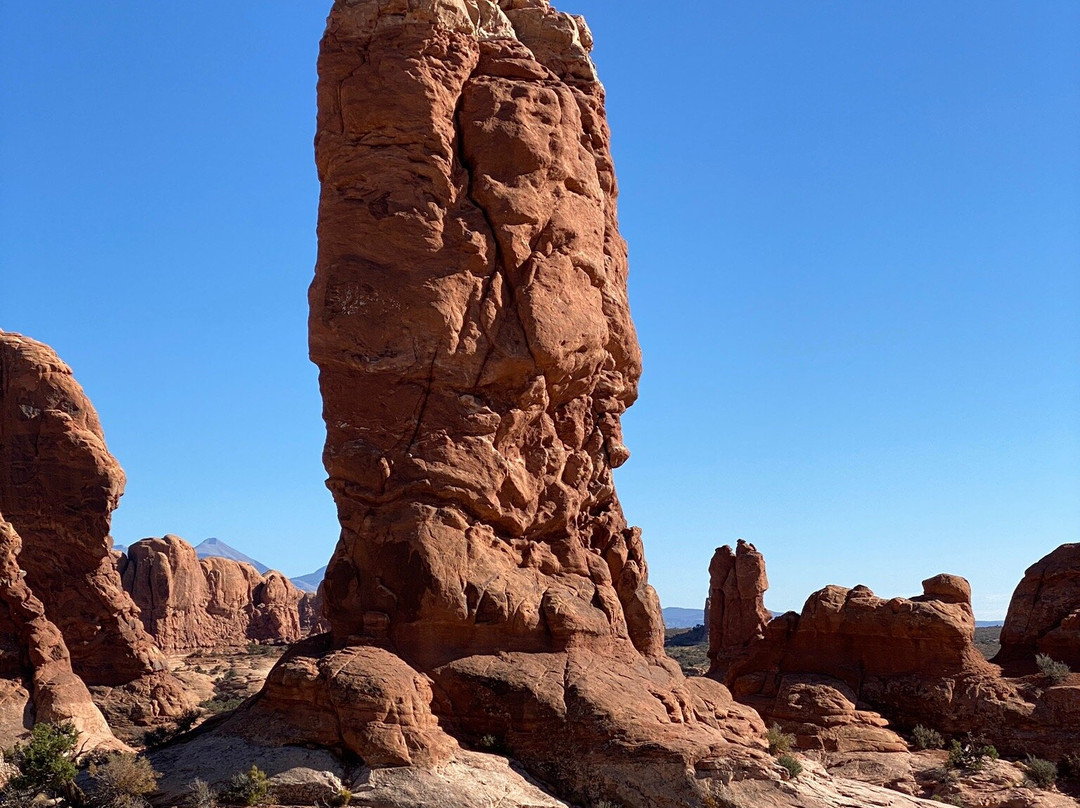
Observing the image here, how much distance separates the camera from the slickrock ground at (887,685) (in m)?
24.7

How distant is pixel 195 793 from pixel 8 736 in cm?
869

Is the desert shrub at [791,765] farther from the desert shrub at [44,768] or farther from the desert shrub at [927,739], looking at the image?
the desert shrub at [44,768]

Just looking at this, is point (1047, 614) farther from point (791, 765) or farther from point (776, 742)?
point (791, 765)

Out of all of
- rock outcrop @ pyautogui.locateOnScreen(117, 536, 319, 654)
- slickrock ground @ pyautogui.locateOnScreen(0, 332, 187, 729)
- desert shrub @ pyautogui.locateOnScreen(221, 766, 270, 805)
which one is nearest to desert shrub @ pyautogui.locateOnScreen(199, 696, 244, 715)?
slickrock ground @ pyautogui.locateOnScreen(0, 332, 187, 729)

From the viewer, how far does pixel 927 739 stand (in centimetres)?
2527

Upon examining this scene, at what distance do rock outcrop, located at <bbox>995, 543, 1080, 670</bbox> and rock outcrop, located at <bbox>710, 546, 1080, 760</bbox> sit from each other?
1.98 metres

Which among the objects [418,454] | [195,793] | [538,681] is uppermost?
[418,454]

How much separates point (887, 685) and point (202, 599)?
1742 inches

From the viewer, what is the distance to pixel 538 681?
16922mm

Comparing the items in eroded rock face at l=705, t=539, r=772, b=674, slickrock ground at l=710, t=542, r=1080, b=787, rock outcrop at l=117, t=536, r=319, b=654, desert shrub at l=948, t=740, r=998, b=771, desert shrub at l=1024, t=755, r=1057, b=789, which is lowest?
desert shrub at l=1024, t=755, r=1057, b=789

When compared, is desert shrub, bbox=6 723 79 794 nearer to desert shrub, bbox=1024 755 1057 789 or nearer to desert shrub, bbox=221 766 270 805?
desert shrub, bbox=221 766 270 805

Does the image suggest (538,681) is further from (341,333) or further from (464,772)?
(341,333)

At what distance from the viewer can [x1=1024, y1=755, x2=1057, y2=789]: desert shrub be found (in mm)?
22609

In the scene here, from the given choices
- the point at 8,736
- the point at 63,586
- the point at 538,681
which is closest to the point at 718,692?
the point at 538,681
